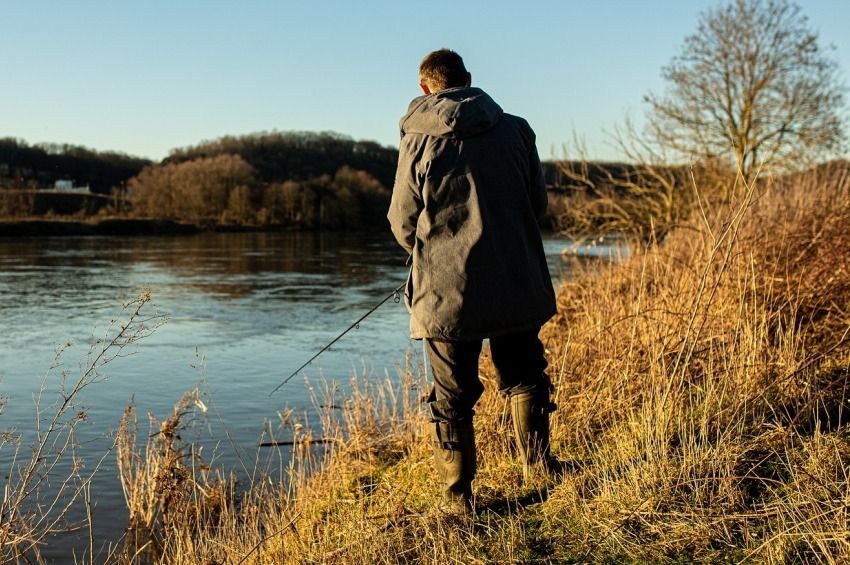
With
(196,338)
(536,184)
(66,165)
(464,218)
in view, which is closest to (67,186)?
(66,165)

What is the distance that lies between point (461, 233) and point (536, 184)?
1.56ft

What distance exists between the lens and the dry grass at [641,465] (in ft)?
10.3

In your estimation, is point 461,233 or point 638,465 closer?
point 461,233

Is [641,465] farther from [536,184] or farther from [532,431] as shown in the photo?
[536,184]

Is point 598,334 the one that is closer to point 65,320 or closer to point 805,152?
point 65,320

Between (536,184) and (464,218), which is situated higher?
(536,184)

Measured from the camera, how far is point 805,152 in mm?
19516

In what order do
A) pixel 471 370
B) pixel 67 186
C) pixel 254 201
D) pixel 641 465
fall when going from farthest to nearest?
1. pixel 67 186
2. pixel 254 201
3. pixel 641 465
4. pixel 471 370

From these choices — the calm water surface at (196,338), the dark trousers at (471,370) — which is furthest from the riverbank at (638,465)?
the calm water surface at (196,338)

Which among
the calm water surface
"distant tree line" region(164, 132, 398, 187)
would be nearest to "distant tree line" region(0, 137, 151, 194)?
"distant tree line" region(164, 132, 398, 187)

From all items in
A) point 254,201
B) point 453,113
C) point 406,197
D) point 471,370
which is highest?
point 254,201

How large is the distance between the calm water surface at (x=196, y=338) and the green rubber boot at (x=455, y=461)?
2.02m

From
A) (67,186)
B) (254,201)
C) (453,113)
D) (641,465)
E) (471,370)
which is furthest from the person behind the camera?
(67,186)

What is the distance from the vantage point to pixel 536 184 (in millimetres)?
3598
